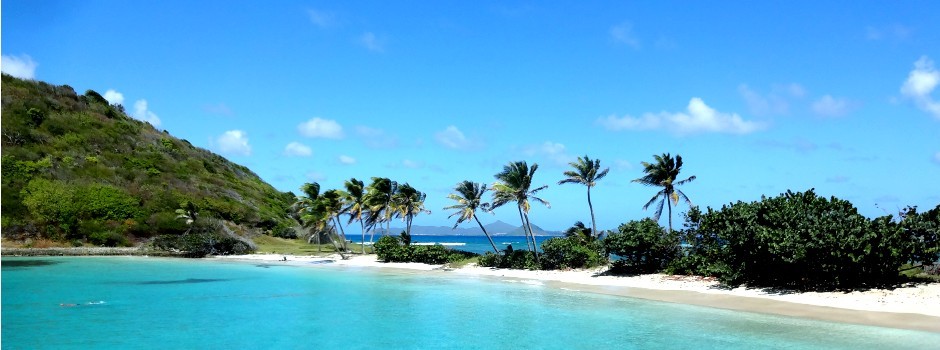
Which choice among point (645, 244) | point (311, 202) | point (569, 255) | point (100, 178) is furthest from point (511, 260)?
point (100, 178)

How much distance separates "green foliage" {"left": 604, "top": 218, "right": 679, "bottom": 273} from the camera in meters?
31.0

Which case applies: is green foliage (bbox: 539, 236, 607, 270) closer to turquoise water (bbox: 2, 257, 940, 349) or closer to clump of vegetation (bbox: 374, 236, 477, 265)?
turquoise water (bbox: 2, 257, 940, 349)

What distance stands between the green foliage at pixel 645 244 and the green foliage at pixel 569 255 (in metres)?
3.85

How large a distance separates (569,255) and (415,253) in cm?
1447

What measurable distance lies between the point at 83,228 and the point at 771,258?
5857 cm

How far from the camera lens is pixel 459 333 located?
18.9m

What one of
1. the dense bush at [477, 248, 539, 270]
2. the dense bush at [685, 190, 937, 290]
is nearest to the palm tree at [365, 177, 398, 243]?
the dense bush at [477, 248, 539, 270]

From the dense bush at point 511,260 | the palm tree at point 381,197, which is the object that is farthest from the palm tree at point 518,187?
the palm tree at point 381,197

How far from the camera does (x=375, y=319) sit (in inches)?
856

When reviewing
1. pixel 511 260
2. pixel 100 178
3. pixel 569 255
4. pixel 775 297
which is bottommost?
pixel 775 297

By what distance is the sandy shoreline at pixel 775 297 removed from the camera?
64.0ft

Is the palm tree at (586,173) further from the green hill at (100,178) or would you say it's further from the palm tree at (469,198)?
the green hill at (100,178)

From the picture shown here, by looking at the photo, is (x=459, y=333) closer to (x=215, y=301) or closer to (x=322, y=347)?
(x=322, y=347)

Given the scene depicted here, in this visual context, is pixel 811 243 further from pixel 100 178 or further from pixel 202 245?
pixel 100 178
